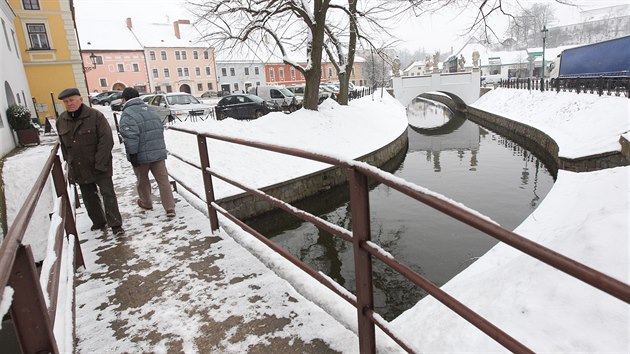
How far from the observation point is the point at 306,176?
10.9 meters

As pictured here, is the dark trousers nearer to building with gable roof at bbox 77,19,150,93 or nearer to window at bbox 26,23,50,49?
window at bbox 26,23,50,49

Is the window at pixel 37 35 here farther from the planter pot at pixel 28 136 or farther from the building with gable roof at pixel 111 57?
the building with gable roof at pixel 111 57

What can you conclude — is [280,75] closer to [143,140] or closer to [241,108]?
[241,108]

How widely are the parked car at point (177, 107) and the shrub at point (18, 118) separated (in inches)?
202

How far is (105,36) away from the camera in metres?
54.2

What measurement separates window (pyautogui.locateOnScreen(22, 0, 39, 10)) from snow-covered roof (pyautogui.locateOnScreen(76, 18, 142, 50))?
31.7 m

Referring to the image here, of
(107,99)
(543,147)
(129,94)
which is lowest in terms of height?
(543,147)

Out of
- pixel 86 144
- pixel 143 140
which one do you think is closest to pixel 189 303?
pixel 86 144

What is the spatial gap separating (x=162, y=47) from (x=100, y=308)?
60474mm

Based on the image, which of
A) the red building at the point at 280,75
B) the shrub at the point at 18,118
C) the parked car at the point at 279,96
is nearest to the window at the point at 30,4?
the shrub at the point at 18,118

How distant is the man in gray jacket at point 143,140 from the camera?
4.70 metres

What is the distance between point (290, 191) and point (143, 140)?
5.96m

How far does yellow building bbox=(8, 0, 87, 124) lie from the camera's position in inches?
901

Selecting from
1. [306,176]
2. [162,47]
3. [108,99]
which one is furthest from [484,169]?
[162,47]
